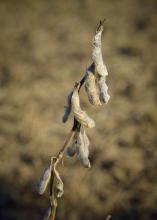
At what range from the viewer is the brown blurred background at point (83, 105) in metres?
2.95

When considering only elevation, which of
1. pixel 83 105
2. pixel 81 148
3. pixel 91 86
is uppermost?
pixel 83 105

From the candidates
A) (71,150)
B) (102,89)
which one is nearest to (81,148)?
(71,150)

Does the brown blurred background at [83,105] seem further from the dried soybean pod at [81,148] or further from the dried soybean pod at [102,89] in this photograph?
the dried soybean pod at [102,89]

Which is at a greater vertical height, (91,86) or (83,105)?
(83,105)

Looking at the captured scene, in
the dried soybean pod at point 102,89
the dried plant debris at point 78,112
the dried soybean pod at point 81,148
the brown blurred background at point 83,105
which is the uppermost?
the brown blurred background at point 83,105

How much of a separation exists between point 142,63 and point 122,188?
Result: 6.45 feet

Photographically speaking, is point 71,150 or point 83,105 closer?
point 71,150

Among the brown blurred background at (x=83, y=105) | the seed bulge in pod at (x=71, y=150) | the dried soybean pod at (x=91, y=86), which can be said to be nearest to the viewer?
the dried soybean pod at (x=91, y=86)

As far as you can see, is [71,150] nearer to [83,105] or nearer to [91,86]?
[91,86]

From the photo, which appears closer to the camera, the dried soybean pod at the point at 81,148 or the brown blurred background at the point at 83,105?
the dried soybean pod at the point at 81,148

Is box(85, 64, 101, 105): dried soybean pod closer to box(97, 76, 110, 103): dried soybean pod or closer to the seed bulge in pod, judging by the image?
box(97, 76, 110, 103): dried soybean pod

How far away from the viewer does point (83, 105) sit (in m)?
4.00

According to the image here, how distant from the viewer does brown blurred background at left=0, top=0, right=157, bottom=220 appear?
2945mm

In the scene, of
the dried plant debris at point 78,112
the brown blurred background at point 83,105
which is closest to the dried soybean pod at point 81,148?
the dried plant debris at point 78,112
